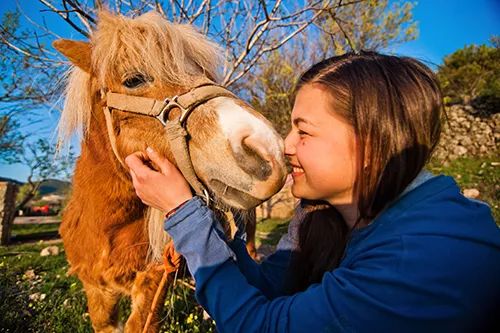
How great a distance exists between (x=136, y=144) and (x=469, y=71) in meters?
23.8

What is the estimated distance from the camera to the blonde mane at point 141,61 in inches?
76.5

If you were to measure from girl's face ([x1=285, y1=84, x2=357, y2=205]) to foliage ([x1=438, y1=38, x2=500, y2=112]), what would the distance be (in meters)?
18.0

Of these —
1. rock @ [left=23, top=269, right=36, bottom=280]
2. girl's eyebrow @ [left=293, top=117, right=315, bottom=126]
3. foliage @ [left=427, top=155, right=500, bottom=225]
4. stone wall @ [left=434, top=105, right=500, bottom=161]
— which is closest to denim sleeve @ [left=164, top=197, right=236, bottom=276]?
girl's eyebrow @ [left=293, top=117, right=315, bottom=126]

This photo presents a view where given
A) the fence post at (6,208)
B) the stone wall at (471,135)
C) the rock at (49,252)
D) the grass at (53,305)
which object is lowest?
the fence post at (6,208)

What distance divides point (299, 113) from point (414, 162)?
1.68 ft

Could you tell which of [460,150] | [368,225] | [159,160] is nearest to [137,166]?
[159,160]

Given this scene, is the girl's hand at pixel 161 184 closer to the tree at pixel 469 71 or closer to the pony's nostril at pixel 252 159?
the pony's nostril at pixel 252 159

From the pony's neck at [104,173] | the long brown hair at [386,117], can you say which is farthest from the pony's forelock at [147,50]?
the long brown hair at [386,117]

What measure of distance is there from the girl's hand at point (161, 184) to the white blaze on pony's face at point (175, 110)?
122 millimetres

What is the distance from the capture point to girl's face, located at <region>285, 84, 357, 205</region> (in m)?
1.25

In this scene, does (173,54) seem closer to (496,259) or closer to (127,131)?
(127,131)

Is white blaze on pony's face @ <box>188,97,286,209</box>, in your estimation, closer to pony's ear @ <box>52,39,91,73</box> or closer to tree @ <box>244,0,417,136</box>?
pony's ear @ <box>52,39,91,73</box>

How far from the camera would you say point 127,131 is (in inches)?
76.2

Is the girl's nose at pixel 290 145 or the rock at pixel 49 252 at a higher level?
the girl's nose at pixel 290 145
